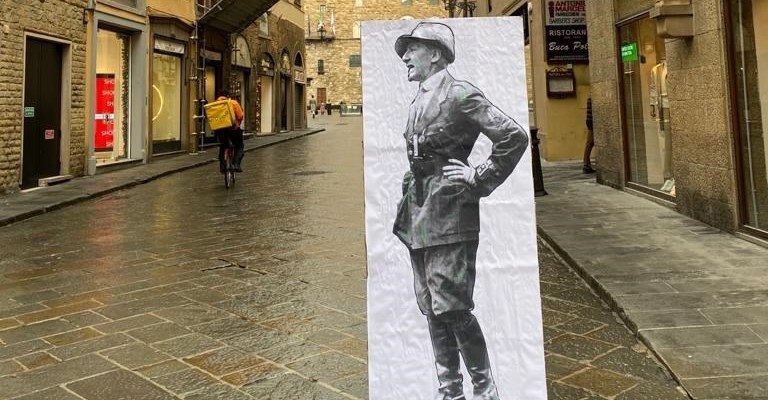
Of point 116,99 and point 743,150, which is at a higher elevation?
point 116,99

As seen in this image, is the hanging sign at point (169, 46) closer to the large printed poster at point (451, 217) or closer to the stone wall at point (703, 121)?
the stone wall at point (703, 121)

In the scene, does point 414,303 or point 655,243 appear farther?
point 655,243

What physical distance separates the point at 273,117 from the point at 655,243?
72.4 ft

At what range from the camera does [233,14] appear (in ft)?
61.4

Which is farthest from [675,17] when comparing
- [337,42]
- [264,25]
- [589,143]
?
[337,42]

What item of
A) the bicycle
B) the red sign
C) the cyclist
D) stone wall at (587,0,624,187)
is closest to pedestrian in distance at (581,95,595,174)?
stone wall at (587,0,624,187)

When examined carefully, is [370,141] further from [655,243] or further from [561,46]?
[561,46]

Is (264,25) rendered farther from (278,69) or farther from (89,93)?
(89,93)

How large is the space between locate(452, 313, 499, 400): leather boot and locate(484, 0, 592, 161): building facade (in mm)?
10809

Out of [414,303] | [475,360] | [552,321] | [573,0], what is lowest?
[552,321]

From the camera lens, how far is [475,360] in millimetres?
2207

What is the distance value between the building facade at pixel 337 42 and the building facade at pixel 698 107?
50.3 m

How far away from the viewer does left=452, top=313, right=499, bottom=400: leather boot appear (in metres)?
2.20

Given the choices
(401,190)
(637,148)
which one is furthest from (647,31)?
(401,190)
